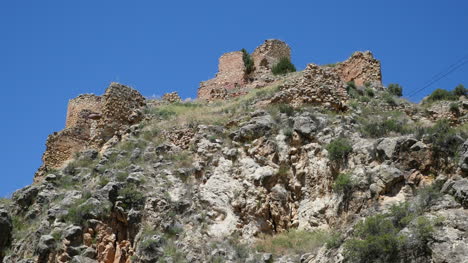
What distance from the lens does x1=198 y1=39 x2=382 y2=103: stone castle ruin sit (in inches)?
844

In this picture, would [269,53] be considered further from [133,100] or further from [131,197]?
[131,197]

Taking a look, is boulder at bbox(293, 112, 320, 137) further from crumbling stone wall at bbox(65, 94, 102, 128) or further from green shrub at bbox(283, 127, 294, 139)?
crumbling stone wall at bbox(65, 94, 102, 128)

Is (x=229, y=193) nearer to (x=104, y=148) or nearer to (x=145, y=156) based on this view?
(x=145, y=156)

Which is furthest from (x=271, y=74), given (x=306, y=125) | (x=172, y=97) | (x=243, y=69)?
(x=306, y=125)

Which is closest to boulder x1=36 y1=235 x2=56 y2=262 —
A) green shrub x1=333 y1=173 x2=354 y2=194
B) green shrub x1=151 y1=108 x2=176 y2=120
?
green shrub x1=333 y1=173 x2=354 y2=194

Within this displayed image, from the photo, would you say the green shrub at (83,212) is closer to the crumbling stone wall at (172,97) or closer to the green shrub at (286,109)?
the green shrub at (286,109)

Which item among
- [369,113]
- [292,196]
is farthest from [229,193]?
[369,113]

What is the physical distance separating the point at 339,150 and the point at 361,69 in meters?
9.49

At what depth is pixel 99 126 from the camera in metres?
22.9

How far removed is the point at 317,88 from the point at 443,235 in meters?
9.34

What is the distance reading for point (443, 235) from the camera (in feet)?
40.1

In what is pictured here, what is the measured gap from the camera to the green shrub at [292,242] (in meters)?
15.1

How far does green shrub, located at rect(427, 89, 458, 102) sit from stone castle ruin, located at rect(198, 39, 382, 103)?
233cm

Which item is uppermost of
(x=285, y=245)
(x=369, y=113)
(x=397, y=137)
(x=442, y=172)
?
(x=369, y=113)
